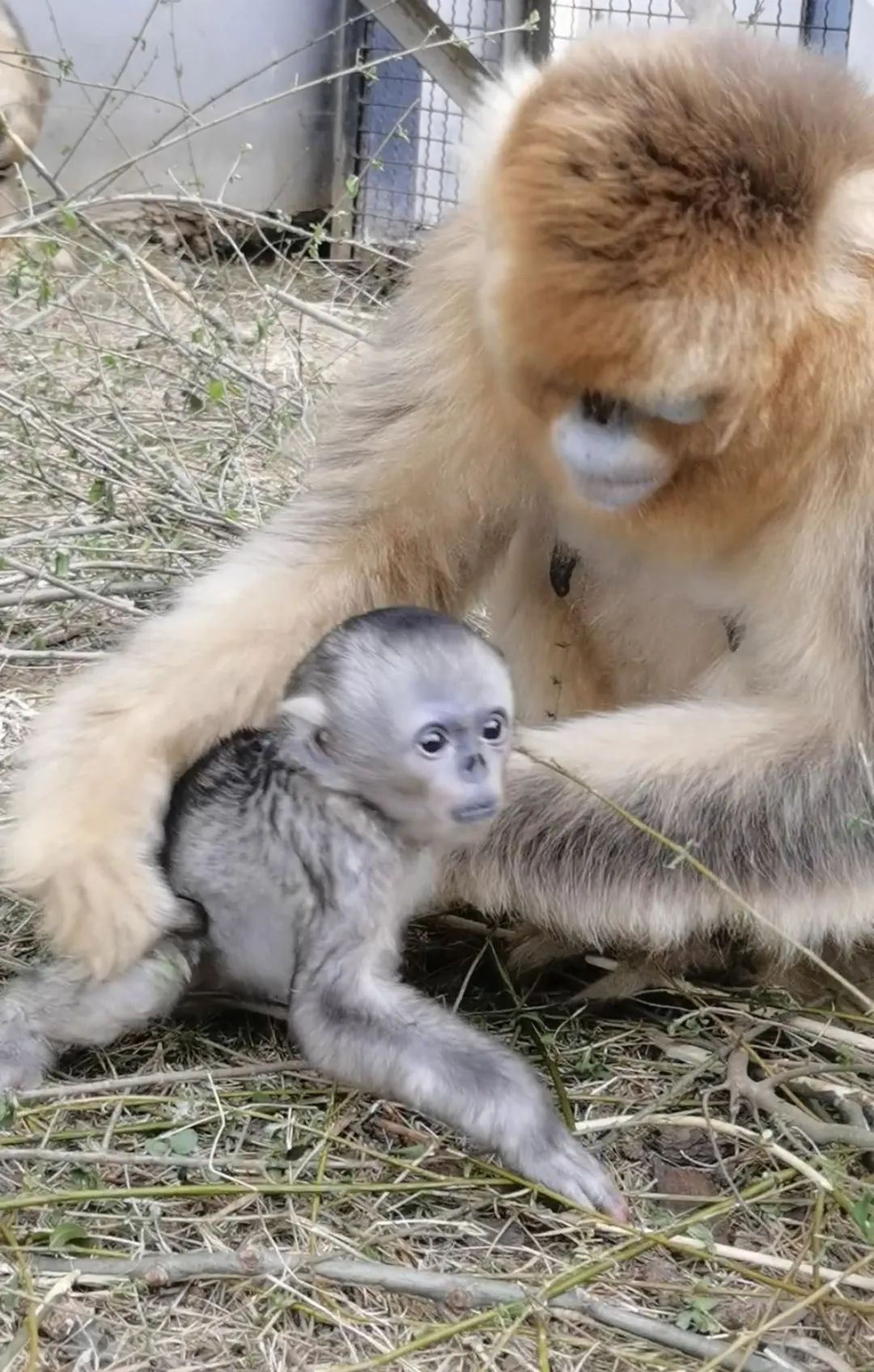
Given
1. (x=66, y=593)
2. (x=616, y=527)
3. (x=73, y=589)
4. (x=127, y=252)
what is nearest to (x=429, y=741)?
(x=616, y=527)

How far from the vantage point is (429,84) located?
8.05 meters

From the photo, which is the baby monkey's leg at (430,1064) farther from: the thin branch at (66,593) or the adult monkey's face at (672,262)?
the thin branch at (66,593)

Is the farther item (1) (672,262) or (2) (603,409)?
(2) (603,409)

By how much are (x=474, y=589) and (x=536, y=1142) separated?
48.6 inches

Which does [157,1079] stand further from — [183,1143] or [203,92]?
[203,92]

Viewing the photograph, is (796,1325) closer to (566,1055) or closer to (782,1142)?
(782,1142)

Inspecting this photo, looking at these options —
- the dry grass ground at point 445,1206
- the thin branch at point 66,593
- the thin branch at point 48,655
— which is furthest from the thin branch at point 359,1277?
the thin branch at point 66,593

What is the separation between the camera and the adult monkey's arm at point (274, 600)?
2.31 meters

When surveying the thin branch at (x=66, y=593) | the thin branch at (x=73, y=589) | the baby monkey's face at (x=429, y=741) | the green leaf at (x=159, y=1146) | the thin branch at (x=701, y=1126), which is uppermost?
the baby monkey's face at (x=429, y=741)

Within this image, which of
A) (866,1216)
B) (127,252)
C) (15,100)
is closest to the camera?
(866,1216)

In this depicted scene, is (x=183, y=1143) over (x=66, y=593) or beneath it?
beneath

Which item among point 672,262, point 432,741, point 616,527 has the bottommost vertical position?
point 432,741

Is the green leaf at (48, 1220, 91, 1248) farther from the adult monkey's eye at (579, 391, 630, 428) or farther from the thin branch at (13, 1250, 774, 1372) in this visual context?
the adult monkey's eye at (579, 391, 630, 428)

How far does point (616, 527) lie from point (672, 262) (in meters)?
0.50
